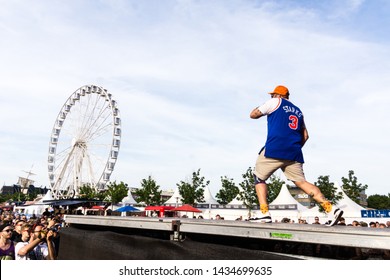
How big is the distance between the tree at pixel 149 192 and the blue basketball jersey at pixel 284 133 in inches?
1801

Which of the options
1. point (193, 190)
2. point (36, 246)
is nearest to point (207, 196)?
point (193, 190)

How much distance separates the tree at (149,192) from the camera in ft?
161

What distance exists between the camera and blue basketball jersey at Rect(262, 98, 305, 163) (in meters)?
3.90

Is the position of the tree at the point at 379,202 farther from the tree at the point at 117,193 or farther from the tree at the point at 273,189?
the tree at the point at 117,193

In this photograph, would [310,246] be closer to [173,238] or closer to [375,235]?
[375,235]

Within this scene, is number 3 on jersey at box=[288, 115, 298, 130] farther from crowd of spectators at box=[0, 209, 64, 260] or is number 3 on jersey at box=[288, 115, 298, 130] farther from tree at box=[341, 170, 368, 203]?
tree at box=[341, 170, 368, 203]

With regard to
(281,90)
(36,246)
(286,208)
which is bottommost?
(36,246)

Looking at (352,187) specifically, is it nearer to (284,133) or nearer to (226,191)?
(226,191)

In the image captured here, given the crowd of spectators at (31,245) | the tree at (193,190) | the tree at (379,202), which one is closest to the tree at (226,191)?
the tree at (193,190)

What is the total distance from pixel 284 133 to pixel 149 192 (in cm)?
4640

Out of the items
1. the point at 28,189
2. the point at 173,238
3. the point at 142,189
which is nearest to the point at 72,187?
the point at 142,189

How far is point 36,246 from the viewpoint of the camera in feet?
17.2

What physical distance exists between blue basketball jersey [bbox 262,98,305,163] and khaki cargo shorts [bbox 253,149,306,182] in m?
0.06
